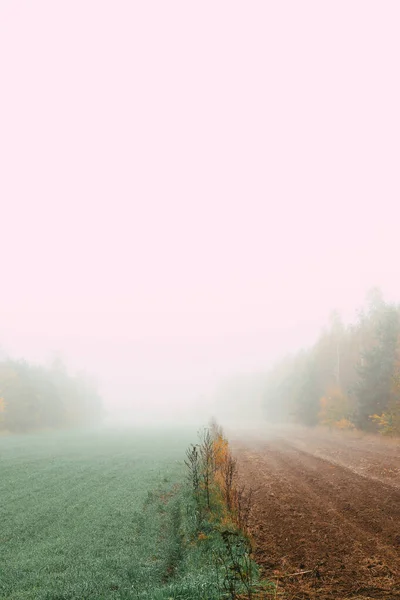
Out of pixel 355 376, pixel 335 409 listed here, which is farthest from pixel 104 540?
pixel 355 376

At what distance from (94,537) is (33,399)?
59.5 metres

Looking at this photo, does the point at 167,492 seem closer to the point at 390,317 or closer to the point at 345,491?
the point at 345,491

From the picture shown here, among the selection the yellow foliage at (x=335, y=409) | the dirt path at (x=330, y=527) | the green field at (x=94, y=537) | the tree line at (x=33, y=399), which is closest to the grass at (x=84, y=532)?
the green field at (x=94, y=537)

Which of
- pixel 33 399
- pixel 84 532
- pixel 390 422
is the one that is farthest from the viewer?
pixel 33 399

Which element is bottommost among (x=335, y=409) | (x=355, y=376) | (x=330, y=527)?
(x=335, y=409)

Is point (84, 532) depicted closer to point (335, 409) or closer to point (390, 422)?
point (390, 422)

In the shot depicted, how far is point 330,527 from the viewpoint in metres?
10.5

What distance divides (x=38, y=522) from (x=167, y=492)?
268 inches

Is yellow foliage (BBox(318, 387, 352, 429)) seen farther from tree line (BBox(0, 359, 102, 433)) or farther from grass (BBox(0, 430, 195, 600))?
tree line (BBox(0, 359, 102, 433))

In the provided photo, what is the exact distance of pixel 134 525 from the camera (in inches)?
499

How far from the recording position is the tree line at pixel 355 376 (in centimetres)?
3547

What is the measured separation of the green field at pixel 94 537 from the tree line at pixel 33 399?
4213 centimetres

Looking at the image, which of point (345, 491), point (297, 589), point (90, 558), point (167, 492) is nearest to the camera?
point (297, 589)

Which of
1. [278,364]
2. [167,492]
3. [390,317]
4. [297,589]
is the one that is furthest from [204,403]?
[297,589]
